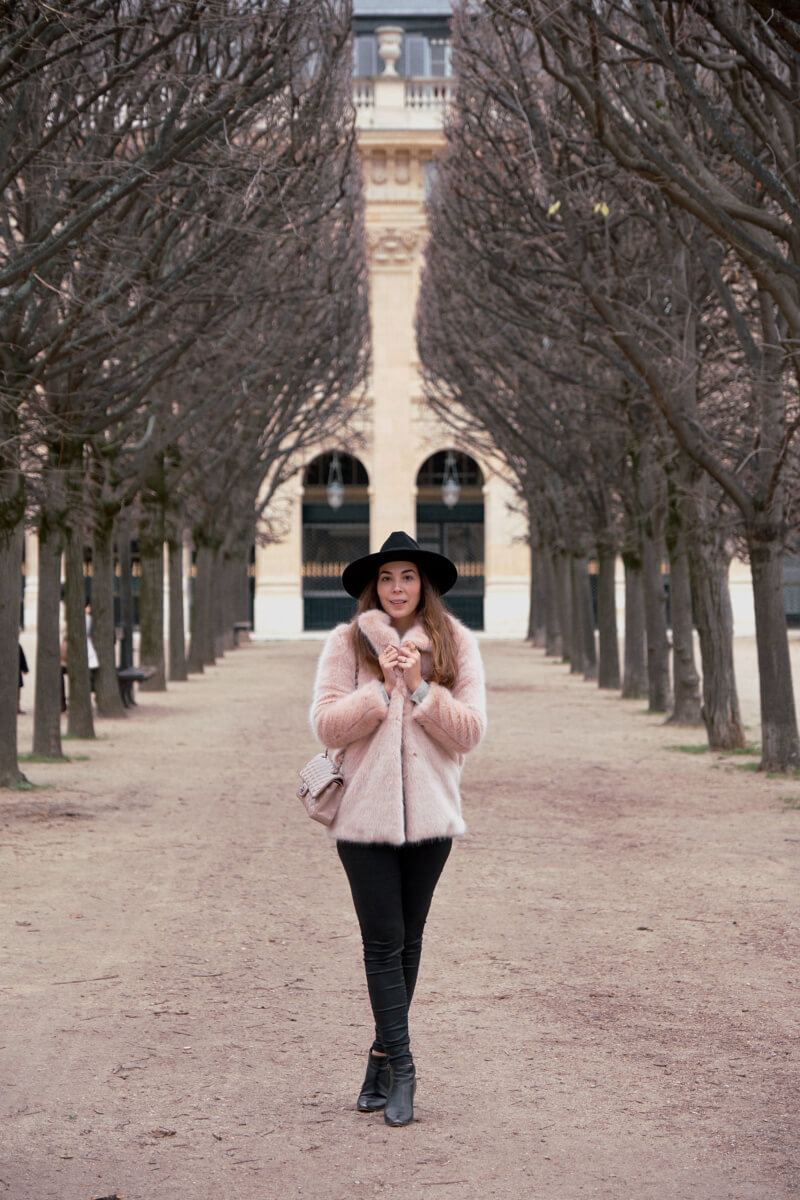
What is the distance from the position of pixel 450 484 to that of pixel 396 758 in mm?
57727

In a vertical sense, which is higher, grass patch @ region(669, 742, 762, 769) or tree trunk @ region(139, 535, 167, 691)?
tree trunk @ region(139, 535, 167, 691)

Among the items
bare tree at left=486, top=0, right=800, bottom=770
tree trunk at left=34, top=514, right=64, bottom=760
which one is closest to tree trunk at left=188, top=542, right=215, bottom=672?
tree trunk at left=34, top=514, right=64, bottom=760

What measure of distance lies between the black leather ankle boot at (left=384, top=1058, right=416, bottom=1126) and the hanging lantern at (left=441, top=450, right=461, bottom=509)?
56.6 meters

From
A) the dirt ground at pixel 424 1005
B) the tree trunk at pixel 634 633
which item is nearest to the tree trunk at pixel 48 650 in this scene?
the dirt ground at pixel 424 1005

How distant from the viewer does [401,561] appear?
19.1 ft

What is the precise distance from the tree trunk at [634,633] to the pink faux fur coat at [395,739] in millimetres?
23013

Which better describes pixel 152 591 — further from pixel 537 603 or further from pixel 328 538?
pixel 328 538

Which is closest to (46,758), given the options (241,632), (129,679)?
(129,679)

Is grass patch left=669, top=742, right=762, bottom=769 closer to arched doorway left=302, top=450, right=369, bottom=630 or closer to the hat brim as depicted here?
the hat brim

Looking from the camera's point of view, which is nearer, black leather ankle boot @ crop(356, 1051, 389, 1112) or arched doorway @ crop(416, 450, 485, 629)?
black leather ankle boot @ crop(356, 1051, 389, 1112)

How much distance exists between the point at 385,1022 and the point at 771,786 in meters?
11.1

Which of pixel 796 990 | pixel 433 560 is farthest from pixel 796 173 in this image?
pixel 433 560

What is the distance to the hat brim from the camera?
5789mm

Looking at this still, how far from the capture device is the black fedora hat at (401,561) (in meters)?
5.79
